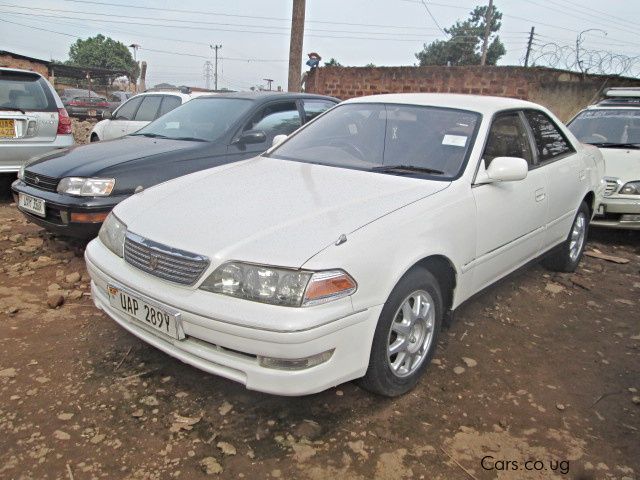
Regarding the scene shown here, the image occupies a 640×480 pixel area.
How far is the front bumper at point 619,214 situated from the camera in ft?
17.6

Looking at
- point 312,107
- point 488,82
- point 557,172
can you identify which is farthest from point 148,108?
point 488,82

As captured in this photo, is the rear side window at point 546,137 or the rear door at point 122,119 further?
the rear door at point 122,119

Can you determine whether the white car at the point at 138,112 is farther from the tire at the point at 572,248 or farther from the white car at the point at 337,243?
the tire at the point at 572,248

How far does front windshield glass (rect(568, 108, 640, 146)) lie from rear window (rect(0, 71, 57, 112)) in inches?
257

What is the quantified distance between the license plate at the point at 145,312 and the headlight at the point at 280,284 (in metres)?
0.27

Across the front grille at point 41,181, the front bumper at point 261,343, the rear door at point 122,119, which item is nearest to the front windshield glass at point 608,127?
the front bumper at point 261,343

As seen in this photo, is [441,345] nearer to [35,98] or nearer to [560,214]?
[560,214]

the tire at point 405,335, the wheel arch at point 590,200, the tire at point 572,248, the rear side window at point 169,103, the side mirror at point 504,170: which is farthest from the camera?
the rear side window at point 169,103

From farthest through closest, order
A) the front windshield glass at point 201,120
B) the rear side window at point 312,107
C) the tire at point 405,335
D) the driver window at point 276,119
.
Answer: the rear side window at point 312,107, the driver window at point 276,119, the front windshield glass at point 201,120, the tire at point 405,335

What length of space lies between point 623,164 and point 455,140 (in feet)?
11.9

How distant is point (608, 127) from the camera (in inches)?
248

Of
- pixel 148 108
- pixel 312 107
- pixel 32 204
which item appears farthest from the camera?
pixel 148 108

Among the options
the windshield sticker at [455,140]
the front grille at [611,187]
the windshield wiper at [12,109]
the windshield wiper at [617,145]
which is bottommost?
the front grille at [611,187]

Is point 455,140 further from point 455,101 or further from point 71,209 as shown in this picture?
point 71,209
